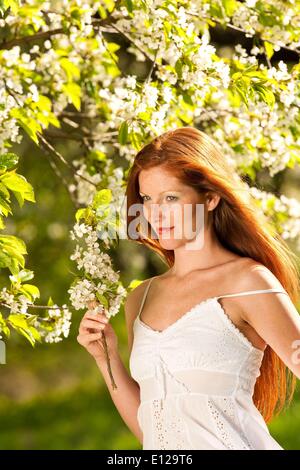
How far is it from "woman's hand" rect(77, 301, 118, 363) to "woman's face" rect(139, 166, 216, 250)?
27 cm

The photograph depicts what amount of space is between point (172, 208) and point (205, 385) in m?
0.47

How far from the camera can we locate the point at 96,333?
9.00ft

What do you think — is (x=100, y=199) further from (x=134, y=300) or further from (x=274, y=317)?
(x=274, y=317)

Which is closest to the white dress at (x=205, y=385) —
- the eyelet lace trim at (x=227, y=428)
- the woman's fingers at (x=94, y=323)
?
the eyelet lace trim at (x=227, y=428)

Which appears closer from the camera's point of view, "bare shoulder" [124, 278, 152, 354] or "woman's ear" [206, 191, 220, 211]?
"woman's ear" [206, 191, 220, 211]

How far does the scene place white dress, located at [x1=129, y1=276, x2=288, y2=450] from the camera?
2510 mm

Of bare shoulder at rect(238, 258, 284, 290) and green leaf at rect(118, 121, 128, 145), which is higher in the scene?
bare shoulder at rect(238, 258, 284, 290)

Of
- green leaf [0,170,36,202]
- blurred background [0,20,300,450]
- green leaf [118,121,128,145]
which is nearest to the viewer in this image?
green leaf [0,170,36,202]

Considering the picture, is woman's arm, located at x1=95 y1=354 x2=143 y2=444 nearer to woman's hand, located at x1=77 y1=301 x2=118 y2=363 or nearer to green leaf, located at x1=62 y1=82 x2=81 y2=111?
woman's hand, located at x1=77 y1=301 x2=118 y2=363

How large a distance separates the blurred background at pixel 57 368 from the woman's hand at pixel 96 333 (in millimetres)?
4563

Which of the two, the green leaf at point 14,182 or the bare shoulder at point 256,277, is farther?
the green leaf at point 14,182

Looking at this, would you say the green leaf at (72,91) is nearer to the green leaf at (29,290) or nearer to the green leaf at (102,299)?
the green leaf at (29,290)

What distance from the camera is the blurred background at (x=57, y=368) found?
27.9 feet

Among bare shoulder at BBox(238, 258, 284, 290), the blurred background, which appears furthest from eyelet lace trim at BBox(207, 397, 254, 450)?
the blurred background
